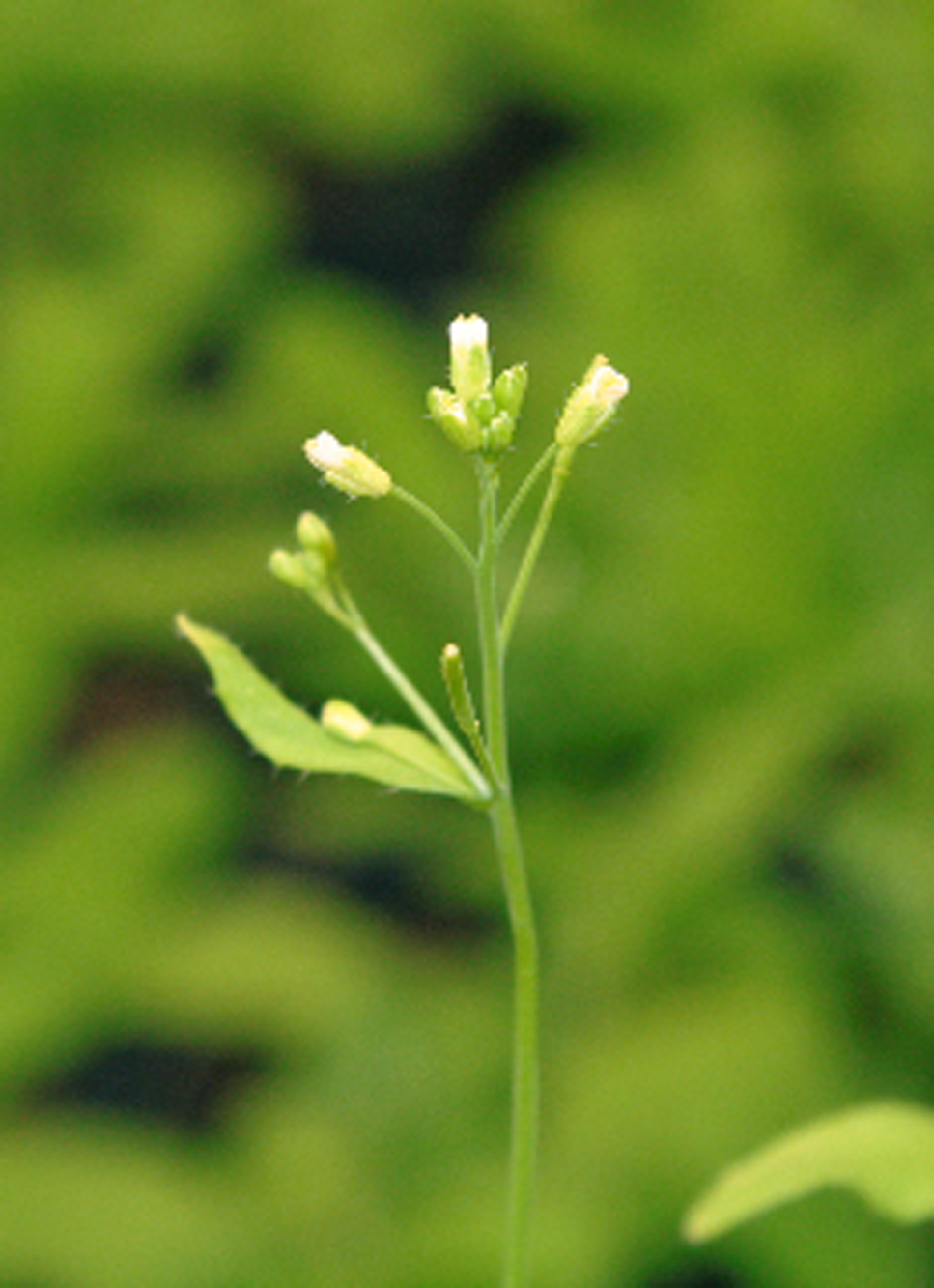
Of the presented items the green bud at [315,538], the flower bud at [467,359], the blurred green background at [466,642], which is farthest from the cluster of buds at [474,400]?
the blurred green background at [466,642]

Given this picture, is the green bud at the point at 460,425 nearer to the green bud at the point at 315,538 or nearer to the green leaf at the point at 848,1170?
the green bud at the point at 315,538

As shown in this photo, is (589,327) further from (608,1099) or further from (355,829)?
(608,1099)

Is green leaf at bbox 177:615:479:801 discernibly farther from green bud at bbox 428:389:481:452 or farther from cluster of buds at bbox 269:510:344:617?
green bud at bbox 428:389:481:452

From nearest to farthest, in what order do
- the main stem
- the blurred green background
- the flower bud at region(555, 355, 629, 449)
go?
the main stem, the flower bud at region(555, 355, 629, 449), the blurred green background

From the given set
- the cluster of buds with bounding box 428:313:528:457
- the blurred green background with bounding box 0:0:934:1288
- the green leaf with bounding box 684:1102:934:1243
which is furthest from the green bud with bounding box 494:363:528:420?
the blurred green background with bounding box 0:0:934:1288

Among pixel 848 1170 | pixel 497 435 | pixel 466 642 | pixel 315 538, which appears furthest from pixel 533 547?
pixel 466 642

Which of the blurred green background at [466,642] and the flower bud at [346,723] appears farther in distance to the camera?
the blurred green background at [466,642]
